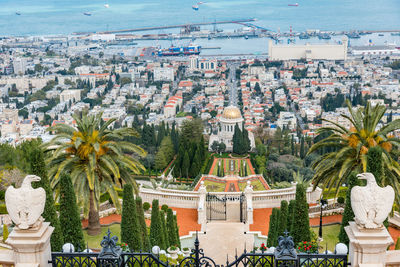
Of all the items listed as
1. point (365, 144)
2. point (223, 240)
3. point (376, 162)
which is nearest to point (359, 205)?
point (376, 162)

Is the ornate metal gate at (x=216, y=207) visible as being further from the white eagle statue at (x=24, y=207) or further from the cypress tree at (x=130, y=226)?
the white eagle statue at (x=24, y=207)

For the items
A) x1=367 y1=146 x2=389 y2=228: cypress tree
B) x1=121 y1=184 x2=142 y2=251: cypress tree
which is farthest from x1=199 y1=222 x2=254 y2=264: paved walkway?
x1=367 y1=146 x2=389 y2=228: cypress tree

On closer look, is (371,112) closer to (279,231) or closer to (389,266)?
(279,231)

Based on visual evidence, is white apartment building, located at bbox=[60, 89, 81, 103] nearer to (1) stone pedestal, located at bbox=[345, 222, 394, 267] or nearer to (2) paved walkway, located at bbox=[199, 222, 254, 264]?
(2) paved walkway, located at bbox=[199, 222, 254, 264]

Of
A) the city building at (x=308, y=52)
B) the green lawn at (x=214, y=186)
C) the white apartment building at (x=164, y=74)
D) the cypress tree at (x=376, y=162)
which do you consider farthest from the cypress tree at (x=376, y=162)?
the city building at (x=308, y=52)

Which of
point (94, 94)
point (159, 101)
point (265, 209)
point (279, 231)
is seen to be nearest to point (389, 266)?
point (279, 231)

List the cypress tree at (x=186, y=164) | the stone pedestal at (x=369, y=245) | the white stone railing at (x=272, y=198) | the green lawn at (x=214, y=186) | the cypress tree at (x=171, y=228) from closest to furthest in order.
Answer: the stone pedestal at (x=369, y=245) → the cypress tree at (x=171, y=228) → the white stone railing at (x=272, y=198) → the green lawn at (x=214, y=186) → the cypress tree at (x=186, y=164)
